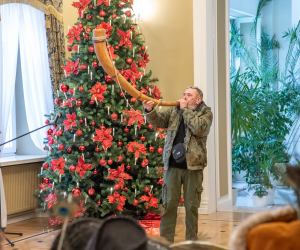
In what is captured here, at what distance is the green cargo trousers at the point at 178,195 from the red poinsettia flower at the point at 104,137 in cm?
111

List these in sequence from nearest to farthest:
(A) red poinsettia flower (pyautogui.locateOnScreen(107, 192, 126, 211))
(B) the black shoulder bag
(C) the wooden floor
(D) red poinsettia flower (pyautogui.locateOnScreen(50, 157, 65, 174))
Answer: (B) the black shoulder bag
(C) the wooden floor
(A) red poinsettia flower (pyautogui.locateOnScreen(107, 192, 126, 211))
(D) red poinsettia flower (pyautogui.locateOnScreen(50, 157, 65, 174))

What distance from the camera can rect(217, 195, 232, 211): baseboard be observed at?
4.86 m

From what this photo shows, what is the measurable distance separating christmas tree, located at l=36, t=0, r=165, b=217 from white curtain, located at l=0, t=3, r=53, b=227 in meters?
0.72

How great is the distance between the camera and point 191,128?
295 centimetres

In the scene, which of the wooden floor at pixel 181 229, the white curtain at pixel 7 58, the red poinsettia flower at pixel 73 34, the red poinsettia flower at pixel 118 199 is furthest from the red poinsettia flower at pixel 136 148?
the white curtain at pixel 7 58

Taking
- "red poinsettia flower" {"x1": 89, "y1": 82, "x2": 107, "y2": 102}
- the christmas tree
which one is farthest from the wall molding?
"red poinsettia flower" {"x1": 89, "y1": 82, "x2": 107, "y2": 102}

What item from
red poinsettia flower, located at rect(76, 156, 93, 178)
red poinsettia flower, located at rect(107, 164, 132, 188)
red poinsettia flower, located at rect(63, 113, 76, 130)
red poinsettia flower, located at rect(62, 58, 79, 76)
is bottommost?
red poinsettia flower, located at rect(107, 164, 132, 188)

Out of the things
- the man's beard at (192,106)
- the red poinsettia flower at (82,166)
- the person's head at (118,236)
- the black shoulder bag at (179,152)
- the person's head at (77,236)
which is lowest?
the red poinsettia flower at (82,166)

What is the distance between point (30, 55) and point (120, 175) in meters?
2.18

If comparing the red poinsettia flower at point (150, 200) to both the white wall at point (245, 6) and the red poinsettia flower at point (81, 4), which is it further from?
the white wall at point (245, 6)

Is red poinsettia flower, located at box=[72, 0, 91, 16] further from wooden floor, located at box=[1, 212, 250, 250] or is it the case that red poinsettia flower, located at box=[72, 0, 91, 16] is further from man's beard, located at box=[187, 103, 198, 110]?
wooden floor, located at box=[1, 212, 250, 250]

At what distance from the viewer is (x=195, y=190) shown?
302 centimetres

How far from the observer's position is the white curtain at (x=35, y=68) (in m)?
4.79

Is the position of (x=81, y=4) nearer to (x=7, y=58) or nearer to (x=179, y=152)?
(x=7, y=58)
